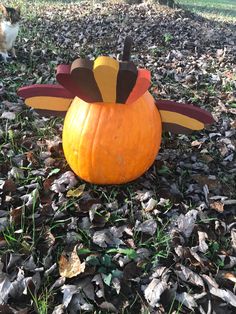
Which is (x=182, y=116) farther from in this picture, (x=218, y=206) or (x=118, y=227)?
(x=118, y=227)

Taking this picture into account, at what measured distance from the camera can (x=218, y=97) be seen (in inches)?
185

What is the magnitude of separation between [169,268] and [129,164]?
2.56ft

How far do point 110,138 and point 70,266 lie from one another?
89 cm

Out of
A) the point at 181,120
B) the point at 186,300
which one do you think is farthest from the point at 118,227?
the point at 181,120

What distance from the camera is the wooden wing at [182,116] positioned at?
9.27ft

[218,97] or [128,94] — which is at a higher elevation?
[128,94]

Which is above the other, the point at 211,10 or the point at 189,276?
the point at 189,276

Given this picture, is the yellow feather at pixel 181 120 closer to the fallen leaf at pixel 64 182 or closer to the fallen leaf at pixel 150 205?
the fallen leaf at pixel 150 205

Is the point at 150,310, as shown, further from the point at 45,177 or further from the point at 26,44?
the point at 26,44

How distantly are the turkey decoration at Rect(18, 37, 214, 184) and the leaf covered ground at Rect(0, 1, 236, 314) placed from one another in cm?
26

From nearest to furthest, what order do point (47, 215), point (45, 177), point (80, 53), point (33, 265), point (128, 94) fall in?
point (33, 265)
point (128, 94)
point (47, 215)
point (45, 177)
point (80, 53)

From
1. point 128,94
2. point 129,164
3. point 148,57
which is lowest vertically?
point 148,57

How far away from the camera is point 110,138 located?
104 inches

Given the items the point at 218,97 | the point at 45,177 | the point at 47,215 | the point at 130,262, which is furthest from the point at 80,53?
the point at 130,262
